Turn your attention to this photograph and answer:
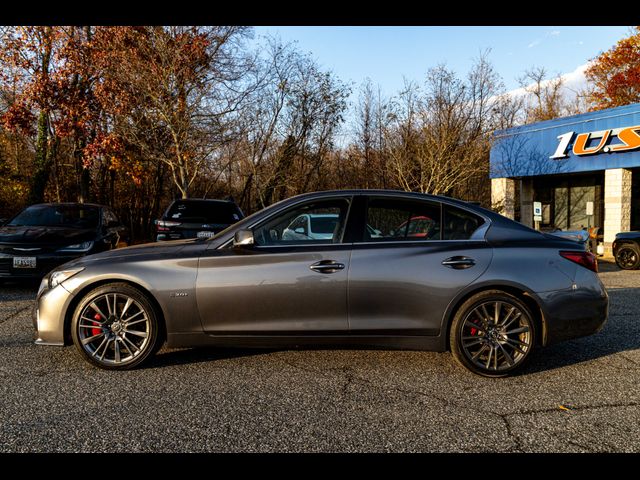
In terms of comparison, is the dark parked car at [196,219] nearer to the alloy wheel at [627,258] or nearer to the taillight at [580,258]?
the taillight at [580,258]

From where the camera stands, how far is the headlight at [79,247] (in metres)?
8.17

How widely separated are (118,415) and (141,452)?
0.61 meters

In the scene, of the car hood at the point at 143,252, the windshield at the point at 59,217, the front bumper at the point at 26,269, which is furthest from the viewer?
the windshield at the point at 59,217

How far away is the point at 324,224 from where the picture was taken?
4.41 metres

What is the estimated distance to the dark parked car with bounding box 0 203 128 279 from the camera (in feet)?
25.9

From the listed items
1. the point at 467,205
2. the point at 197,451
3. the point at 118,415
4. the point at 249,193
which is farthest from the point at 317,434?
the point at 249,193

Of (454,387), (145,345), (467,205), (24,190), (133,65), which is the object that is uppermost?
(133,65)

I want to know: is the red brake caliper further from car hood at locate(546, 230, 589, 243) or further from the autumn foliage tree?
the autumn foliage tree

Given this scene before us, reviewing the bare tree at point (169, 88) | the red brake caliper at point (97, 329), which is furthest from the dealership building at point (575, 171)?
the red brake caliper at point (97, 329)

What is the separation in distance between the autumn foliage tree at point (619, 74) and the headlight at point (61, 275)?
35.7m

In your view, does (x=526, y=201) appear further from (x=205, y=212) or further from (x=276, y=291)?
(x=276, y=291)

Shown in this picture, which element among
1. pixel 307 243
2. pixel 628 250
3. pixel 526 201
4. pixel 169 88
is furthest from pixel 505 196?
pixel 307 243

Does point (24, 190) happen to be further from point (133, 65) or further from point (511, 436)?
point (511, 436)
